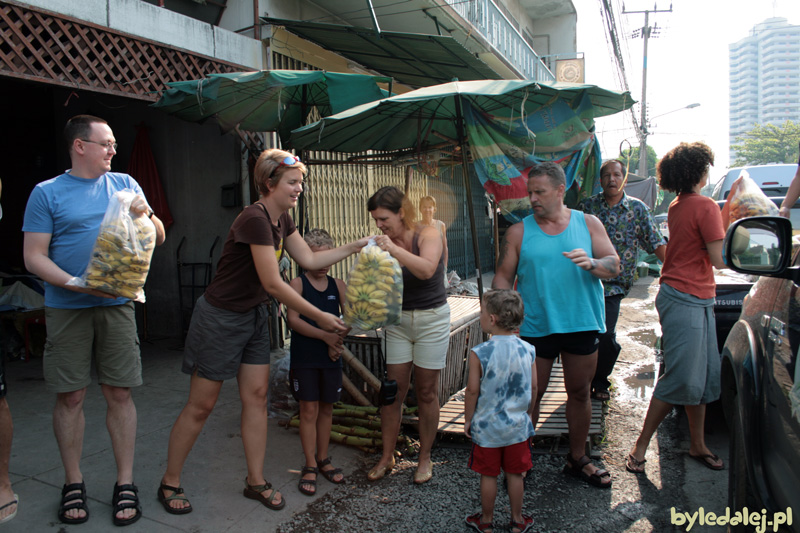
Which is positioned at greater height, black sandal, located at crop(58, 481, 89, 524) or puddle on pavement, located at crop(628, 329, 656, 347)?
black sandal, located at crop(58, 481, 89, 524)

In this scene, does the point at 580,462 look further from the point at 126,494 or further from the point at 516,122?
the point at 126,494

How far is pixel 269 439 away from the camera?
4.00 meters

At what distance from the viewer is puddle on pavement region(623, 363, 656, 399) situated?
5.10 metres

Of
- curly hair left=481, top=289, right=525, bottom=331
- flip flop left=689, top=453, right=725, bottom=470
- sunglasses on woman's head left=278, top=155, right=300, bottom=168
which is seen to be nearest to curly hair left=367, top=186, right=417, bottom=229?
sunglasses on woman's head left=278, top=155, right=300, bottom=168

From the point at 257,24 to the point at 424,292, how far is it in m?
4.61

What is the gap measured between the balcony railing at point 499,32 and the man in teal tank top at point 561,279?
22.8 ft

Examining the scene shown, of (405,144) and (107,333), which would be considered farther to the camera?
(405,144)

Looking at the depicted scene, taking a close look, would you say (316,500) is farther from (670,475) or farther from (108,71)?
(108,71)

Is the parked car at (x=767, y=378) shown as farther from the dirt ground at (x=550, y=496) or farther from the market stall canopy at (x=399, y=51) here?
the market stall canopy at (x=399, y=51)

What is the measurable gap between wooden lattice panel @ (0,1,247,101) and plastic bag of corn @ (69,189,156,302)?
2.35 meters

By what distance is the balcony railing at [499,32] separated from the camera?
994cm

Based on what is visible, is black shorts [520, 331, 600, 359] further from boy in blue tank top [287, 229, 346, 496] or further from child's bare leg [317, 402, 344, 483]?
child's bare leg [317, 402, 344, 483]

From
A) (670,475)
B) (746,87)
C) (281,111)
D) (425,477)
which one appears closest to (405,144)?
(281,111)

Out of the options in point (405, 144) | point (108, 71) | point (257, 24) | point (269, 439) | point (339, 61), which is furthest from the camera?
point (339, 61)
